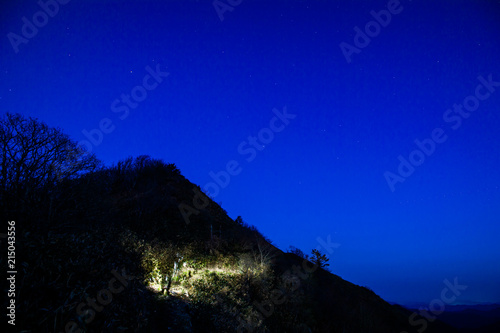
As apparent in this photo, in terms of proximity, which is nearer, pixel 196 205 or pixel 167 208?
pixel 167 208

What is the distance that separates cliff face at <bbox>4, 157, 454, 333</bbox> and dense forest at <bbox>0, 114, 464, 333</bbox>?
59 millimetres

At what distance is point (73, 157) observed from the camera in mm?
19109

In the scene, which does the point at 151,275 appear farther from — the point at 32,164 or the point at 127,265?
the point at 32,164

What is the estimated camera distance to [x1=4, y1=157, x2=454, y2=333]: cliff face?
7543 millimetres

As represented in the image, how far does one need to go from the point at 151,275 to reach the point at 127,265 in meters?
1.77

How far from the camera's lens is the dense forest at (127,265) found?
762cm

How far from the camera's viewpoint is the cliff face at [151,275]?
24.7 feet

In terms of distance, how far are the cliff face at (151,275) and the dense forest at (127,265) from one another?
6cm

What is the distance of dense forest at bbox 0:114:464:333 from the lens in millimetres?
7623

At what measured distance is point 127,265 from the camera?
13742 millimetres

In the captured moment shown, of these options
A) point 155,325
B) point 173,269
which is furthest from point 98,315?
point 173,269

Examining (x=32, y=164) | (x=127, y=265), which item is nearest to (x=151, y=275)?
(x=127, y=265)

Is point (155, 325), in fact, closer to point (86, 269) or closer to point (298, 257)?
point (86, 269)

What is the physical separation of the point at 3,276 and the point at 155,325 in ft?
18.5
